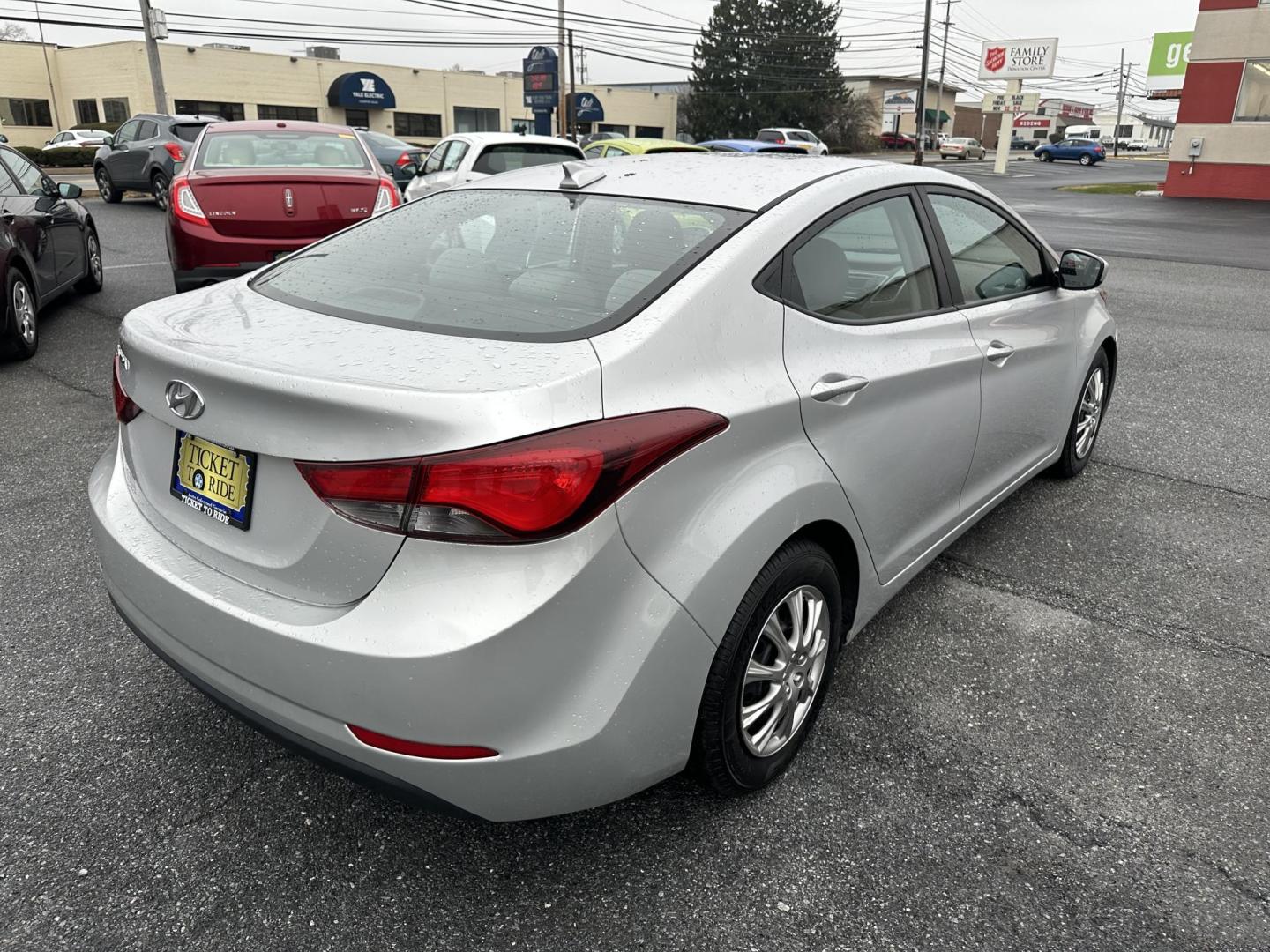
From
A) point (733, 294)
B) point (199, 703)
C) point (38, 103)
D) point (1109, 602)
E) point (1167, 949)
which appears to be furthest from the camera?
point (38, 103)

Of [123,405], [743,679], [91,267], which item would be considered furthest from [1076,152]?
[123,405]

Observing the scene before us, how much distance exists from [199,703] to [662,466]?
1.78m

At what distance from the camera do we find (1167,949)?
203cm

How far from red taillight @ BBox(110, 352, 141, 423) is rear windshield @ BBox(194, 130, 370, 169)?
5.93 metres

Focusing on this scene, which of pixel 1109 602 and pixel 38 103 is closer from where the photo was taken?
pixel 1109 602

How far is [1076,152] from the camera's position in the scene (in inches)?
2208

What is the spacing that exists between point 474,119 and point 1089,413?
56.6 m

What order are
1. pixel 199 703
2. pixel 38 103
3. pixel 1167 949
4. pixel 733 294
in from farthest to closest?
1. pixel 38 103
2. pixel 199 703
3. pixel 733 294
4. pixel 1167 949

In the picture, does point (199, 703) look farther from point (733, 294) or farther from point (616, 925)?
point (733, 294)

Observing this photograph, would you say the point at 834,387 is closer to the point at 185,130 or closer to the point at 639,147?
the point at 639,147

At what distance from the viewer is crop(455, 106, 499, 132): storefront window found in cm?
5497

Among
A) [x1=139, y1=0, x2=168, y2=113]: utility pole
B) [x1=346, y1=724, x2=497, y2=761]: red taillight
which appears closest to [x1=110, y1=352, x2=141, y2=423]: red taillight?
[x1=346, y1=724, x2=497, y2=761]: red taillight

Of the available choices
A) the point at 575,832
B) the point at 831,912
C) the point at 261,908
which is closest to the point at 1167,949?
the point at 831,912

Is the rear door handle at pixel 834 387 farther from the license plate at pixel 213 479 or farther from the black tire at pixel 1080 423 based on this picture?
the black tire at pixel 1080 423
